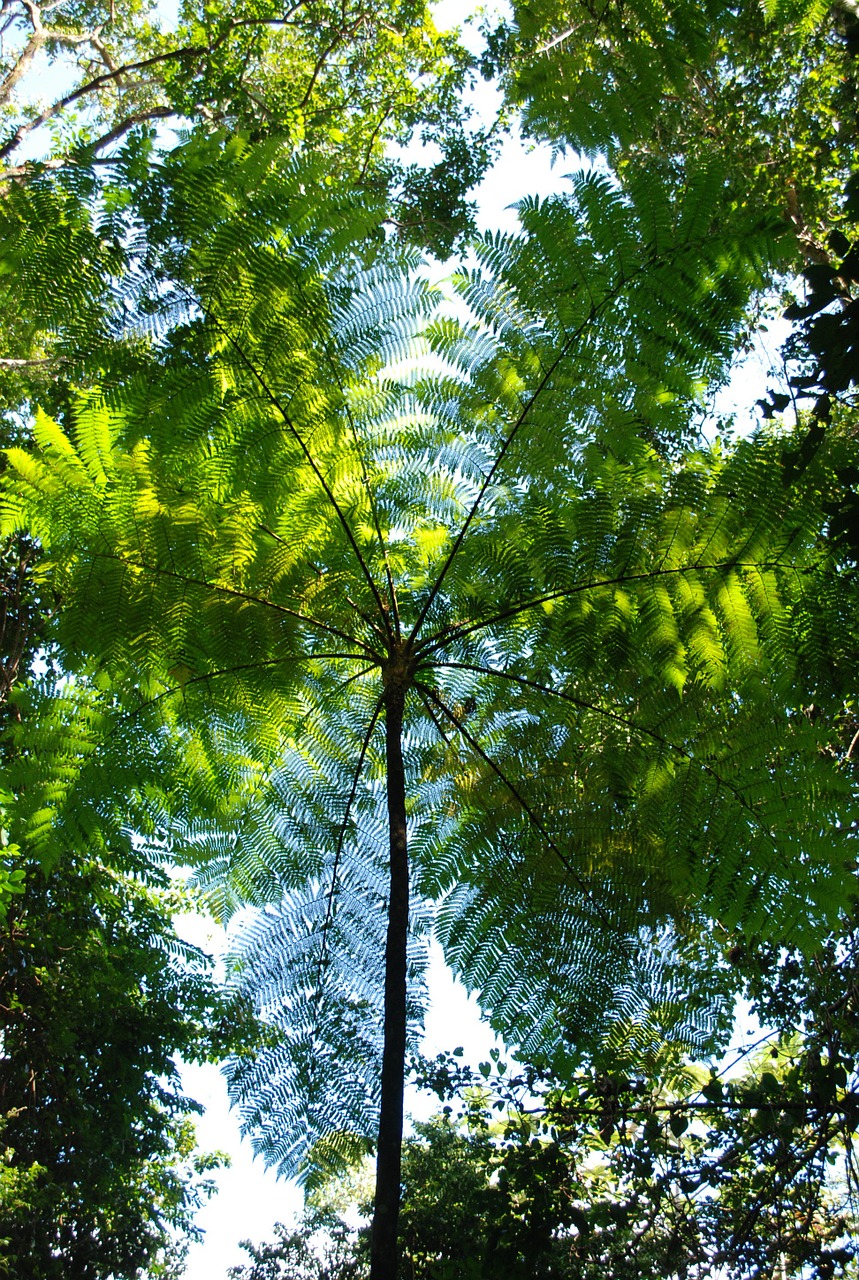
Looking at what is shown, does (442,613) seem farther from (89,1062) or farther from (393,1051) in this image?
(89,1062)

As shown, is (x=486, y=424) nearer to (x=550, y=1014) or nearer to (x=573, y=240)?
(x=573, y=240)

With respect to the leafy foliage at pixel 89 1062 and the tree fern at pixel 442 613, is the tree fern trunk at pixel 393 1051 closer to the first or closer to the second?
the tree fern at pixel 442 613

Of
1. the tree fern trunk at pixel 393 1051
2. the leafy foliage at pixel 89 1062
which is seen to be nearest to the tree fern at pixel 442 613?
the tree fern trunk at pixel 393 1051

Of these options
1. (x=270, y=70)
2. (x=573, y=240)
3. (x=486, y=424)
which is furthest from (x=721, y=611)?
(x=270, y=70)

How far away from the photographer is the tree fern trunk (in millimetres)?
1568

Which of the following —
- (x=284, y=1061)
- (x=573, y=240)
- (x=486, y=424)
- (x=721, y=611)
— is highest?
(x=573, y=240)

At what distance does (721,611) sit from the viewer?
242 centimetres

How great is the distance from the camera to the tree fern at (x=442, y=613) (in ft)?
7.79

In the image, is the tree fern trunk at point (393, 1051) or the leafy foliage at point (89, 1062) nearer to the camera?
the tree fern trunk at point (393, 1051)

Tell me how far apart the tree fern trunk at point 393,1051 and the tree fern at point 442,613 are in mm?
125

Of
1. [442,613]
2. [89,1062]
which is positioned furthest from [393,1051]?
[89,1062]

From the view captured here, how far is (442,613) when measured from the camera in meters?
2.75

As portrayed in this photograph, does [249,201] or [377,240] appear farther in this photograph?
[377,240]

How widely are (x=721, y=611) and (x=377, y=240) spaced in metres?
1.70
